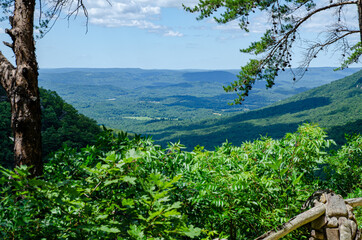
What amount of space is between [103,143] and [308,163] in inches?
83.2

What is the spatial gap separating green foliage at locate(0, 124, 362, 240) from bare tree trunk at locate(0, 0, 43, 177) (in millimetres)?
207

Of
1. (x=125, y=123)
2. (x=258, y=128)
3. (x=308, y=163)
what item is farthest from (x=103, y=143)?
(x=125, y=123)

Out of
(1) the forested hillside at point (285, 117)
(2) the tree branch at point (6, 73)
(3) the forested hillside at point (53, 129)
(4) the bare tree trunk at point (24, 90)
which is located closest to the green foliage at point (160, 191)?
(4) the bare tree trunk at point (24, 90)

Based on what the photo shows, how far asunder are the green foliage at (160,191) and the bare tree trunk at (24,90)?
0.68 feet

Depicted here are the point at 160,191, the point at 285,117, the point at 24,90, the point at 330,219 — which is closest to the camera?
the point at 160,191

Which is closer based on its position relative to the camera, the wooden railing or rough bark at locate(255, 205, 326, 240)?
rough bark at locate(255, 205, 326, 240)

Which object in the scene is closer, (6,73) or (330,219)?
(6,73)

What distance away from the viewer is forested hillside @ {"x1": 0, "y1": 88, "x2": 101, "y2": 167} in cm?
1465

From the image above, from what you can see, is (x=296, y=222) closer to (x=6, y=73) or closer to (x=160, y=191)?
(x=160, y=191)

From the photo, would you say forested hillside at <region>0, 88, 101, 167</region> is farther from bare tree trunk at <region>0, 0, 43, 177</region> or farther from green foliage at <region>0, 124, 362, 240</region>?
green foliage at <region>0, 124, 362, 240</region>

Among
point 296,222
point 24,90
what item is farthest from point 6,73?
point 296,222

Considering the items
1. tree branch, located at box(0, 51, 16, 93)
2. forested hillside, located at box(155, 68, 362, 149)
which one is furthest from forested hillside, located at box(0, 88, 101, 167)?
forested hillside, located at box(155, 68, 362, 149)

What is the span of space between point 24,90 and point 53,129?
16011mm

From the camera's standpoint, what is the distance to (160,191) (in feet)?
7.04
